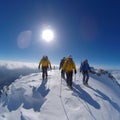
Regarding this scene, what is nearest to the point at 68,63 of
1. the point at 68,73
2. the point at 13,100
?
the point at 68,73

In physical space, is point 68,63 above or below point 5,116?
above

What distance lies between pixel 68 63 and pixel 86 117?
6883mm

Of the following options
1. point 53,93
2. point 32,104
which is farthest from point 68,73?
point 32,104

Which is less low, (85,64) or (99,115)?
(85,64)

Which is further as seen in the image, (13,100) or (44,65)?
(44,65)

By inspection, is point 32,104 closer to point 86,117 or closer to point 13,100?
point 13,100

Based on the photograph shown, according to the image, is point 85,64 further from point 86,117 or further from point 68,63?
point 86,117

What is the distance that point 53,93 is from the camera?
14.9 m

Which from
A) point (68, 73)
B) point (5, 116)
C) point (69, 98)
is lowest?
point (5, 116)

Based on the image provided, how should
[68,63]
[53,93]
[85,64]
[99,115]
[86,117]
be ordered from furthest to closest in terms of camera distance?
[85,64], [68,63], [53,93], [99,115], [86,117]

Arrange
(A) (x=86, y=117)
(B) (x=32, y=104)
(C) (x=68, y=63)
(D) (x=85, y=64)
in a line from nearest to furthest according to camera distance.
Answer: (A) (x=86, y=117) → (B) (x=32, y=104) → (C) (x=68, y=63) → (D) (x=85, y=64)

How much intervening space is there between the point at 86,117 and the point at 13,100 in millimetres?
7392

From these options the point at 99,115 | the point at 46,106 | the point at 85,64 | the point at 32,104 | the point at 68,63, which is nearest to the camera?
the point at 99,115

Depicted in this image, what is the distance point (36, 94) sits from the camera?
15133mm
